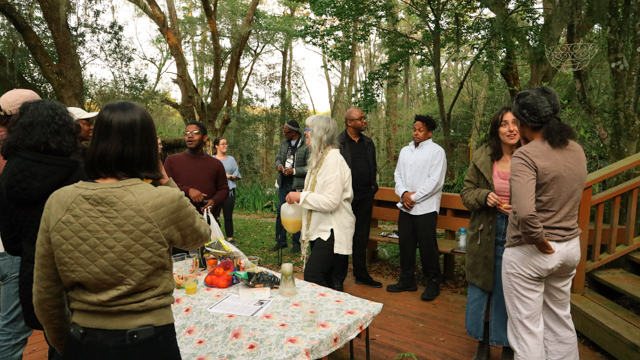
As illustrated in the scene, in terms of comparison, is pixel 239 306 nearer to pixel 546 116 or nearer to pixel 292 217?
pixel 292 217

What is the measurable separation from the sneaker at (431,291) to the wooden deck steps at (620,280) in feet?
4.58

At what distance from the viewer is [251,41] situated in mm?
19359

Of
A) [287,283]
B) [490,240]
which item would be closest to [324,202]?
[287,283]

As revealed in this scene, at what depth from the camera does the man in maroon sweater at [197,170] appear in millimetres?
4238

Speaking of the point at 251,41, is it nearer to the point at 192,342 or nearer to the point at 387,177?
the point at 387,177

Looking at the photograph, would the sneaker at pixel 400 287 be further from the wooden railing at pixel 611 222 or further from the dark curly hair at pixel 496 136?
the dark curly hair at pixel 496 136

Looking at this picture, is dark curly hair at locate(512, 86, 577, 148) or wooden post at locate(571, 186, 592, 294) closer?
dark curly hair at locate(512, 86, 577, 148)

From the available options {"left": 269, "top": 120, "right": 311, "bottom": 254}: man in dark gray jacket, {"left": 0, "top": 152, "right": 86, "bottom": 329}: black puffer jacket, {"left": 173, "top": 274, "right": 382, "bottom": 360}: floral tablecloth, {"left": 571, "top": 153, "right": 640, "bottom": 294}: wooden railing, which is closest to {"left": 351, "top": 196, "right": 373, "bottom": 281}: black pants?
{"left": 269, "top": 120, "right": 311, "bottom": 254}: man in dark gray jacket

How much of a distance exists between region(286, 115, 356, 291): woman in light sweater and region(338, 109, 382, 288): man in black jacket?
1348 mm

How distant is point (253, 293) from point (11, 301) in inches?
53.1

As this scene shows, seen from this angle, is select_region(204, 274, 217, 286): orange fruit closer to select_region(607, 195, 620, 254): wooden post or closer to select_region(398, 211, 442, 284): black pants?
select_region(398, 211, 442, 284): black pants

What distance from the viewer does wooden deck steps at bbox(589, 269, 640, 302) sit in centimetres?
321

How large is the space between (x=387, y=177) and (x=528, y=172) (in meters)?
9.57

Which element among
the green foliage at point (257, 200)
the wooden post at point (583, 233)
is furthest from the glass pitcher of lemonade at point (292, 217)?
the green foliage at point (257, 200)
